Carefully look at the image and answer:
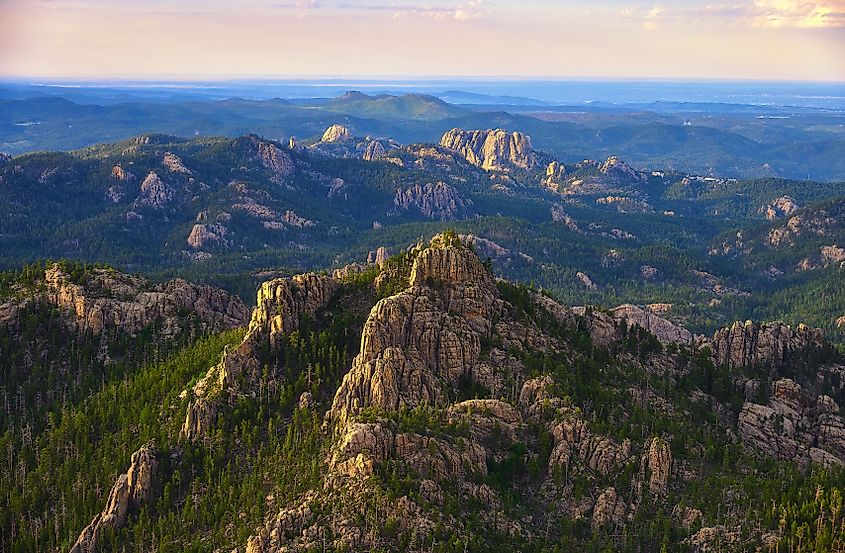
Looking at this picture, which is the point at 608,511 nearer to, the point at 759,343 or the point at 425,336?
the point at 425,336

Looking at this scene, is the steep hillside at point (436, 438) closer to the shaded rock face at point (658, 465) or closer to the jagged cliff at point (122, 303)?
the shaded rock face at point (658, 465)

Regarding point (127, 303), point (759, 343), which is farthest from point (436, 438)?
point (127, 303)

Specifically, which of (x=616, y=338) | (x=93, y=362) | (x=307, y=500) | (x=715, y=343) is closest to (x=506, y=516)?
(x=307, y=500)

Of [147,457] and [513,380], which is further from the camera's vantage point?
[513,380]

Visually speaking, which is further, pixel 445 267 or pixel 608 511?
pixel 445 267

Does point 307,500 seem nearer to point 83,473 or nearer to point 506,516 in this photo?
point 506,516
